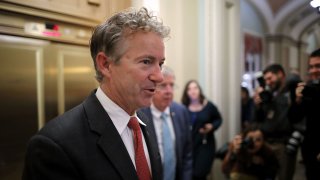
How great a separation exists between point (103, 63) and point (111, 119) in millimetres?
185

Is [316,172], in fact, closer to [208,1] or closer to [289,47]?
[208,1]

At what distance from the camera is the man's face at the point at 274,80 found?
2.90 meters

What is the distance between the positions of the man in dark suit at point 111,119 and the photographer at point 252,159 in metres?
1.85

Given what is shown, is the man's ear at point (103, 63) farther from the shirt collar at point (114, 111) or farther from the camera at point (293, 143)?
the camera at point (293, 143)

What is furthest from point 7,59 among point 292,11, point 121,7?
point 292,11

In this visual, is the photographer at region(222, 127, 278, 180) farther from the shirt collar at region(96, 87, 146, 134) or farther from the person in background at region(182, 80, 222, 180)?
the shirt collar at region(96, 87, 146, 134)

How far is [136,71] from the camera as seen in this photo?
93 centimetres

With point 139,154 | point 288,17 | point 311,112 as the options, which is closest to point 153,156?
point 139,154

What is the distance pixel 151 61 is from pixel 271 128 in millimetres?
2316

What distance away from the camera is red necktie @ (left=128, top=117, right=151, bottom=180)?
0.97 meters

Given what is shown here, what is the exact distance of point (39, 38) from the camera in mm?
2078

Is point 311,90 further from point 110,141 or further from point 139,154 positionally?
point 110,141

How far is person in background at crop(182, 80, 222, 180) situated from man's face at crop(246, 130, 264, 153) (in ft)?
1.68

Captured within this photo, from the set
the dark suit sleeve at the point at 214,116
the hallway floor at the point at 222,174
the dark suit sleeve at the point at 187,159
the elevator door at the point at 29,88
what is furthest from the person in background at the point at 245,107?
the elevator door at the point at 29,88
